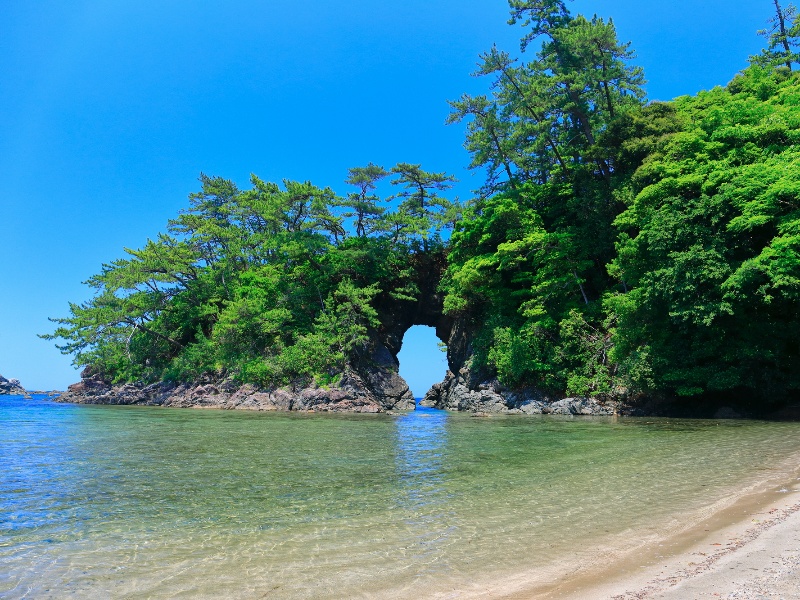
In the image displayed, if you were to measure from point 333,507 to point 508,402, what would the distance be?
20.5m

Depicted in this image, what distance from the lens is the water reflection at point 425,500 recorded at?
Result: 470 cm

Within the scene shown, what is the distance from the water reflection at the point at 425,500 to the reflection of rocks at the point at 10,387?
74879mm

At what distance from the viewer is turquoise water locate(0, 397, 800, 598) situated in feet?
13.8

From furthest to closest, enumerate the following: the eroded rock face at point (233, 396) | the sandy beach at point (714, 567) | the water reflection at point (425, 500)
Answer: the eroded rock face at point (233, 396), the water reflection at point (425, 500), the sandy beach at point (714, 567)

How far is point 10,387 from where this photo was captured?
67500mm

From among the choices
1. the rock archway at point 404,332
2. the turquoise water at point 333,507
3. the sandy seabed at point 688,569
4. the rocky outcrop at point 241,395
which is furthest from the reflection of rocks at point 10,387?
the sandy seabed at point 688,569

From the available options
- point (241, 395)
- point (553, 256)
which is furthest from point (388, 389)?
point (553, 256)

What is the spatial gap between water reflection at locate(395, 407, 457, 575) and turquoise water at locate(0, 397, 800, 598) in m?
0.03

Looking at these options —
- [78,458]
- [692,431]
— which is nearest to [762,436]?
[692,431]

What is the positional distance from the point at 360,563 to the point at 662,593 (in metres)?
2.49

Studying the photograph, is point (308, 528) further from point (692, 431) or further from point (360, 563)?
point (692, 431)

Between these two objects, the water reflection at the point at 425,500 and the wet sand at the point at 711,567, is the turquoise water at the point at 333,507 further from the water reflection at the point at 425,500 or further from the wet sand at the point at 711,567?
the wet sand at the point at 711,567

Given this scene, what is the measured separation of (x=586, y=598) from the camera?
11.7 ft

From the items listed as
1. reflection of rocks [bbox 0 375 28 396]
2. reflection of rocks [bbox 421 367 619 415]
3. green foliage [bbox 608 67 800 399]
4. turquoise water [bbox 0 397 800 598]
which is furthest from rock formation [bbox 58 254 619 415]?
reflection of rocks [bbox 0 375 28 396]
